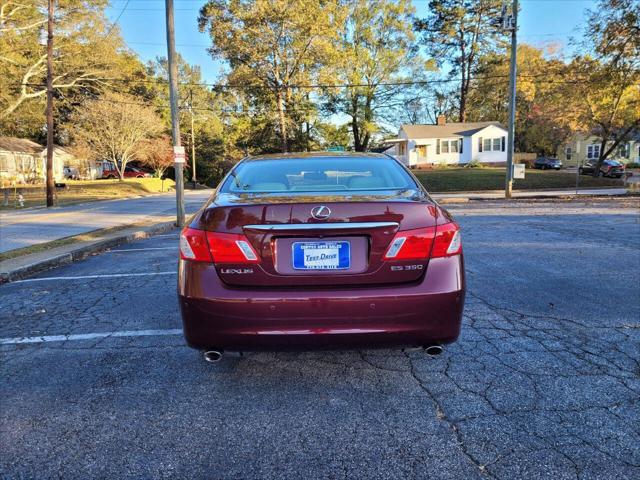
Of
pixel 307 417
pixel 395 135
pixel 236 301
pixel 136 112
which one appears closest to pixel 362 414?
pixel 307 417

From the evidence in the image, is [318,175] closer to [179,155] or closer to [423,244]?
[423,244]

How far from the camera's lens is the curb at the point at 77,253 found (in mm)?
6700

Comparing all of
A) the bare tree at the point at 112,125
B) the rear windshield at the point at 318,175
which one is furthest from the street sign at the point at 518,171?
the bare tree at the point at 112,125

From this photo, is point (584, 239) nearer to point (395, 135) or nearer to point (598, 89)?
point (598, 89)

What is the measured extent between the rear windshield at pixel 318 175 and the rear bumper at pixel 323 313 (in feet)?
2.80

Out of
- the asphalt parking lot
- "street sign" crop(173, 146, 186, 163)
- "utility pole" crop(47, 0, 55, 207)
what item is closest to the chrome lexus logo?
the asphalt parking lot

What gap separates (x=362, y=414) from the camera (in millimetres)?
2838

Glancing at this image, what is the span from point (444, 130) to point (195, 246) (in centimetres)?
4920

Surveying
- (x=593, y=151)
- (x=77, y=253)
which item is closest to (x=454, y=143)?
(x=593, y=151)


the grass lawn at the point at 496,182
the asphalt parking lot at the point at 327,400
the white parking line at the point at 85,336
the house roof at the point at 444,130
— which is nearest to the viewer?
the asphalt parking lot at the point at 327,400

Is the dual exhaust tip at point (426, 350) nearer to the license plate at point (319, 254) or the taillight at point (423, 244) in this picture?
the taillight at point (423, 244)

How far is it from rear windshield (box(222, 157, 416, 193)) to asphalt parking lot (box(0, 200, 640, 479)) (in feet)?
4.31

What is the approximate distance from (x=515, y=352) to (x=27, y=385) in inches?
141

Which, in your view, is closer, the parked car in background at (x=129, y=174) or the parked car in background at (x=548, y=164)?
the parked car in background at (x=548, y=164)
